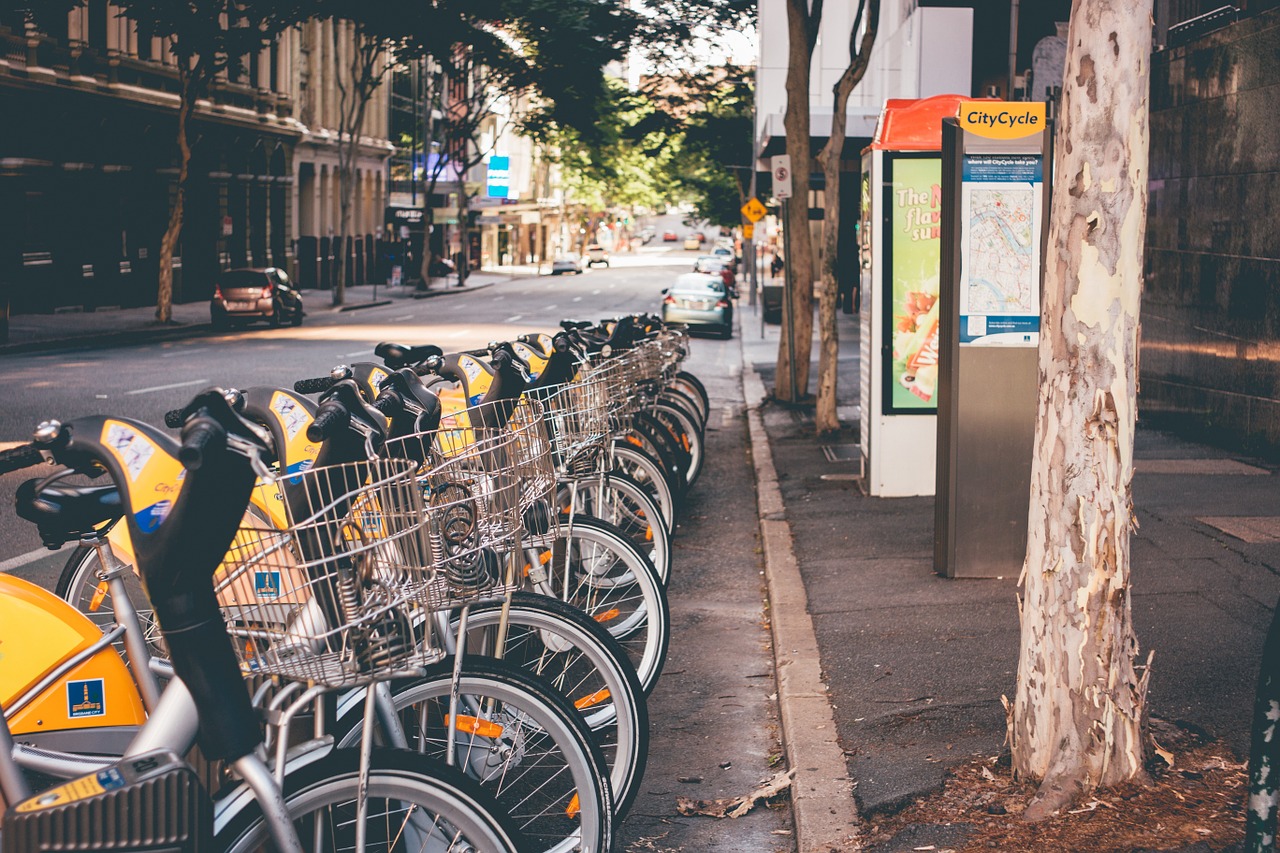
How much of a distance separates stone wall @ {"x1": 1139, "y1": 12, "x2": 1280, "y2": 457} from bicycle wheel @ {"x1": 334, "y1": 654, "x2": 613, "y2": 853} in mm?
9144

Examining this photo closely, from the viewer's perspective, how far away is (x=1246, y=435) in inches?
458

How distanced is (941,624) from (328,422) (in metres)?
4.01

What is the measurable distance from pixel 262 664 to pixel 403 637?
0.27 meters

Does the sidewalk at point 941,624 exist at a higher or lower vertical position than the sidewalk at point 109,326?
lower

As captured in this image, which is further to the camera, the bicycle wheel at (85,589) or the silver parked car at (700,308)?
the silver parked car at (700,308)

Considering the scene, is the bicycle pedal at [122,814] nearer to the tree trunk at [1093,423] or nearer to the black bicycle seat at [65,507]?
the black bicycle seat at [65,507]

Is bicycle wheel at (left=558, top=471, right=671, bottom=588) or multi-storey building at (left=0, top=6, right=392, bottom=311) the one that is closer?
bicycle wheel at (left=558, top=471, right=671, bottom=588)

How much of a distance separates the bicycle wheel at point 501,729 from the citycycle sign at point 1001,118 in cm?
463

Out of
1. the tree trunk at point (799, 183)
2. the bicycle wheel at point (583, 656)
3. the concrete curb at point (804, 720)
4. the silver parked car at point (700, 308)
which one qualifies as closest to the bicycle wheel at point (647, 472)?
the concrete curb at point (804, 720)

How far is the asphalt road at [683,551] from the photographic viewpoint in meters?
4.84

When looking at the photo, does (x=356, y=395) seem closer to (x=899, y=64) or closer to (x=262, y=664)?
(x=262, y=664)

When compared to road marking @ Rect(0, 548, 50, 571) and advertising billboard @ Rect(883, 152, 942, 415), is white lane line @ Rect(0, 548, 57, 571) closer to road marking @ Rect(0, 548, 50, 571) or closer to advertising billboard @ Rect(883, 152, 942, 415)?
road marking @ Rect(0, 548, 50, 571)

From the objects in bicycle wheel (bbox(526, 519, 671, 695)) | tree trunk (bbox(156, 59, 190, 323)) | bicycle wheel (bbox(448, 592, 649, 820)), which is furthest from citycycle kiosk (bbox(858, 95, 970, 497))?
tree trunk (bbox(156, 59, 190, 323))

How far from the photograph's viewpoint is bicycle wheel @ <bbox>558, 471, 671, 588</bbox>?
606 centimetres
